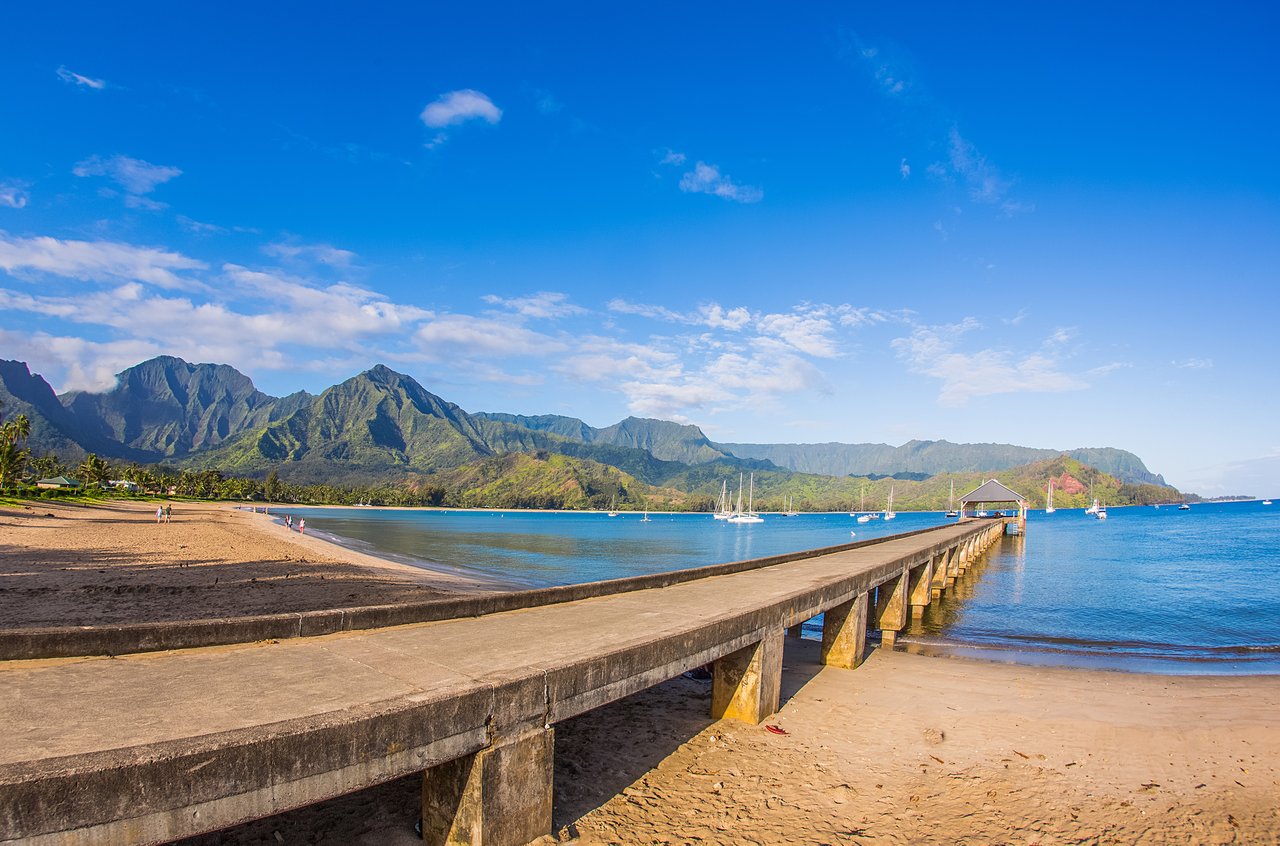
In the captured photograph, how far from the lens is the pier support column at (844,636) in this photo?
12.4 m

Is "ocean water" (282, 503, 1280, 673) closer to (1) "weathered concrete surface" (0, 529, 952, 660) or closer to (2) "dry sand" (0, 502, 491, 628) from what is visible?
(2) "dry sand" (0, 502, 491, 628)

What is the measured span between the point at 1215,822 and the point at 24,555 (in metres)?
36.3

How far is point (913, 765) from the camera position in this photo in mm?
7723

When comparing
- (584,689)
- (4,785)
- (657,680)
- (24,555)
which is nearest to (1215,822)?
(657,680)

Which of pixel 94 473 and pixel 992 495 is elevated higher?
pixel 992 495

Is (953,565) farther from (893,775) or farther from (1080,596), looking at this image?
(893,775)

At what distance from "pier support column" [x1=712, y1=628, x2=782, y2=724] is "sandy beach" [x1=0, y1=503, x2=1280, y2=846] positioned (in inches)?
11.2

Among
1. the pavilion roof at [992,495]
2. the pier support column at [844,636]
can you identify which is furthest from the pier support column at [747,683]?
the pavilion roof at [992,495]

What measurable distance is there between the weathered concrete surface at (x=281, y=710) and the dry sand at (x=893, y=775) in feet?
4.08

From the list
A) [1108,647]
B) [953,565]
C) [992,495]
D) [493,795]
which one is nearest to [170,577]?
[493,795]

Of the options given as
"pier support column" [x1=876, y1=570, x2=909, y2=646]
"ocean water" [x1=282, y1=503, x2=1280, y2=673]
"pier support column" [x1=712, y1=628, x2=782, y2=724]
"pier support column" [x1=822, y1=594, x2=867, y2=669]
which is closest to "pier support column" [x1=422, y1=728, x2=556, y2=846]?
"pier support column" [x1=712, y1=628, x2=782, y2=724]

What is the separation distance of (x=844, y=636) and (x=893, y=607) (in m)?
5.52

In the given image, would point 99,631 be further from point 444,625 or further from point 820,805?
point 820,805

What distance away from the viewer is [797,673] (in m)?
11.6
